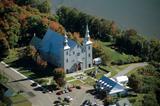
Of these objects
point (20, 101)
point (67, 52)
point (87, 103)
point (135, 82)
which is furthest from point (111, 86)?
point (20, 101)

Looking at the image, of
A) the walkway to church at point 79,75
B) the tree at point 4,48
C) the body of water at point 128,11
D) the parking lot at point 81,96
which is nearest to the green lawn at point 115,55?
the walkway to church at point 79,75

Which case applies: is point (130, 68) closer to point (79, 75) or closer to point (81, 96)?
point (79, 75)

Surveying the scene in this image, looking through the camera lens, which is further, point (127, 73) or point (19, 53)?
point (19, 53)

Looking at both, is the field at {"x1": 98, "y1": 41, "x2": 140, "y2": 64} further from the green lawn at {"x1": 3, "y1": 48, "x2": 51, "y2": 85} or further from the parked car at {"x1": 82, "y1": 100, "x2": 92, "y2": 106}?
the parked car at {"x1": 82, "y1": 100, "x2": 92, "y2": 106}

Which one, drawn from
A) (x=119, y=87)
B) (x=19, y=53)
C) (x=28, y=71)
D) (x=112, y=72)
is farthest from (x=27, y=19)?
(x=119, y=87)

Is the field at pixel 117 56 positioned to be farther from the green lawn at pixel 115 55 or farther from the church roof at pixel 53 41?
the church roof at pixel 53 41

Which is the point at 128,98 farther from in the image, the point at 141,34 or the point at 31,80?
the point at 141,34
